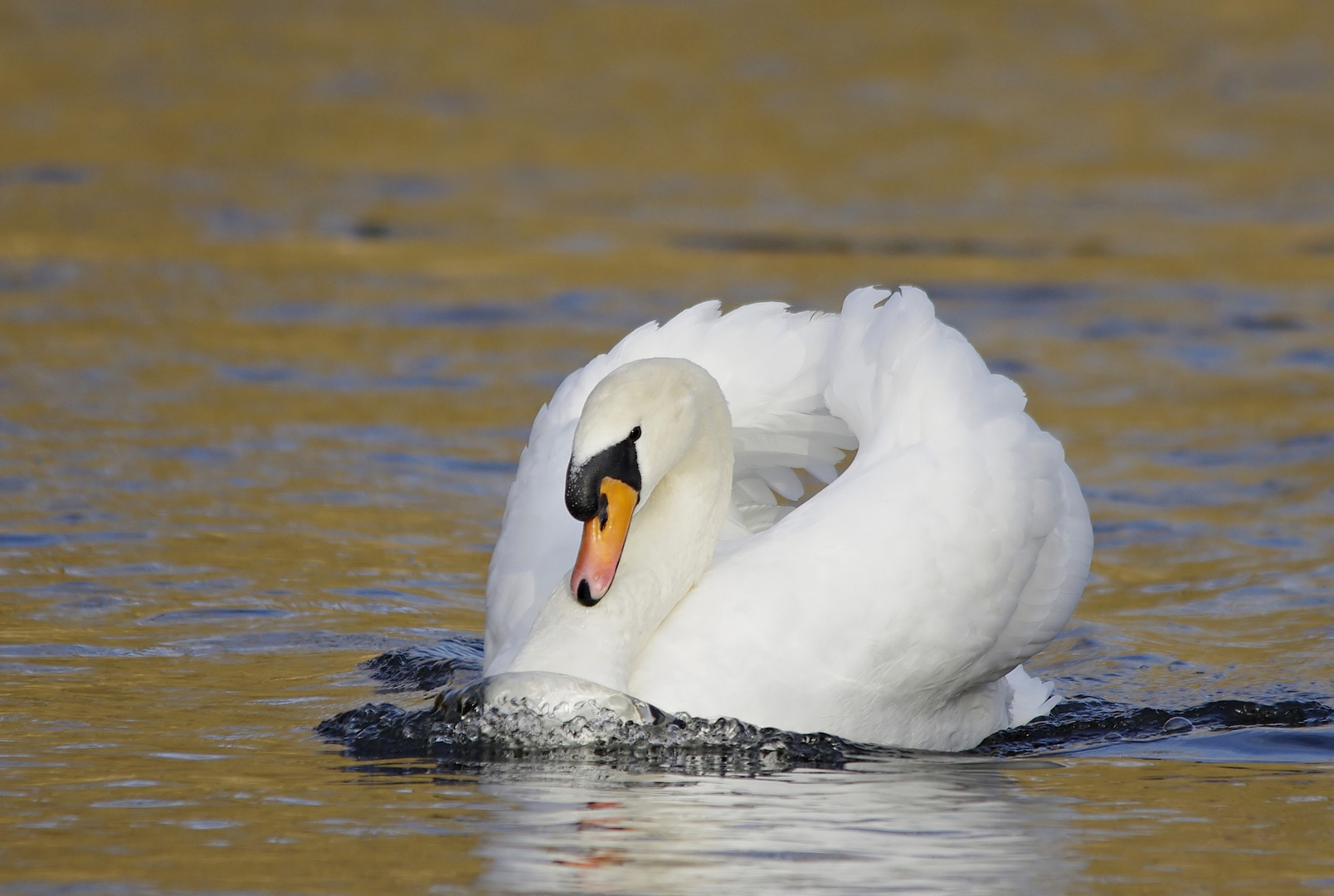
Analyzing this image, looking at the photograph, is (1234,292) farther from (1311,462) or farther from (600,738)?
(600,738)

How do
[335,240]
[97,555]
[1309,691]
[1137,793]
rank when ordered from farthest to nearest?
[335,240], [97,555], [1309,691], [1137,793]

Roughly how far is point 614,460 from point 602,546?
235 mm

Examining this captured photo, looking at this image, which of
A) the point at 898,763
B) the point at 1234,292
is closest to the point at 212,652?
the point at 898,763

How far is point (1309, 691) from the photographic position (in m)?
7.08

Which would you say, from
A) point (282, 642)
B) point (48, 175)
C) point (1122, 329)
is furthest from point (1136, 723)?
point (48, 175)

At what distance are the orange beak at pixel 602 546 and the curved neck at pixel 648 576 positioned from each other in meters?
0.15

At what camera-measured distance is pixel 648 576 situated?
6.04m

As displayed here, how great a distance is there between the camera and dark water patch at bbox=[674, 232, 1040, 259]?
16422mm

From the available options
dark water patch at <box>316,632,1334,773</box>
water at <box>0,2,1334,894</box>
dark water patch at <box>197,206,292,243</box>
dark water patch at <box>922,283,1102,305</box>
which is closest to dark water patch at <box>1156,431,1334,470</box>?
water at <box>0,2,1334,894</box>

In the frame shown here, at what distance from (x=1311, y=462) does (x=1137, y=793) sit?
562cm

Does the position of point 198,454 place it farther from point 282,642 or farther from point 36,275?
point 36,275

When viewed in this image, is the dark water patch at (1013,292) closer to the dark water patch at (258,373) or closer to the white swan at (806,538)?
the dark water patch at (258,373)

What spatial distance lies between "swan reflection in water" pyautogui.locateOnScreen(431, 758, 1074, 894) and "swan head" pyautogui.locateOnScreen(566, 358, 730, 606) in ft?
1.83

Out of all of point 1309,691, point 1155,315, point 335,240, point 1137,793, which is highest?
point 335,240
